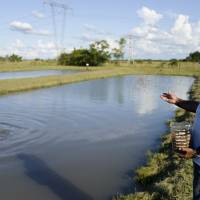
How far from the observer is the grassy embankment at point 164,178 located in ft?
22.0

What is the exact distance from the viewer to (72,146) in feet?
37.9

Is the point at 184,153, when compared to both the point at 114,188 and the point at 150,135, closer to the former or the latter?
the point at 114,188

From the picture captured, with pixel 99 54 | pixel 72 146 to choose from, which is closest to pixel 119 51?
pixel 99 54

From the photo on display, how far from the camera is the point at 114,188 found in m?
8.06

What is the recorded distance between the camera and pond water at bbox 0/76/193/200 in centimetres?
809

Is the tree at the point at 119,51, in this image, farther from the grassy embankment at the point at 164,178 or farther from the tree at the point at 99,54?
the grassy embankment at the point at 164,178

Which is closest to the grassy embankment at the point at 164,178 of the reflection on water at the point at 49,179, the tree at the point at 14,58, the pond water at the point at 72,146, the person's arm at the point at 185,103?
the pond water at the point at 72,146

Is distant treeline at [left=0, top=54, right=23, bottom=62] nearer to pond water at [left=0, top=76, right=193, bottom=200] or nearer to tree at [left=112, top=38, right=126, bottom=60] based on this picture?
tree at [left=112, top=38, right=126, bottom=60]

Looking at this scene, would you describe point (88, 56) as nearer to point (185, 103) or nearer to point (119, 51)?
point (119, 51)

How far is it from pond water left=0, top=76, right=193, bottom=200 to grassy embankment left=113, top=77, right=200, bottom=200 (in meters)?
0.41

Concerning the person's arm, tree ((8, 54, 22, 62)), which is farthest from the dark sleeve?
tree ((8, 54, 22, 62))

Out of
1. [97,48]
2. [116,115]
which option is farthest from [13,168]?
[97,48]

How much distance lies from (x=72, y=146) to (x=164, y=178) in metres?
4.20

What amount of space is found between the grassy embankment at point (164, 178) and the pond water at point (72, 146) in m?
0.41
